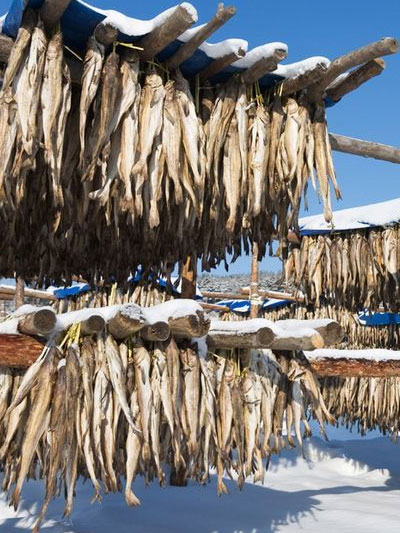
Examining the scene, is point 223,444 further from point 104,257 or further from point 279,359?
point 104,257

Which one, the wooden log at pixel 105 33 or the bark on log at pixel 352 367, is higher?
the wooden log at pixel 105 33

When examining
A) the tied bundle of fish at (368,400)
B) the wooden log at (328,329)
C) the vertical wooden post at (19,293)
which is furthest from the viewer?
the vertical wooden post at (19,293)

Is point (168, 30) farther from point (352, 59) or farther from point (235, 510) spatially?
point (235, 510)

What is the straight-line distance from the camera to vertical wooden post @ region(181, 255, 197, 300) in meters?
5.39

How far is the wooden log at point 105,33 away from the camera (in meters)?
3.02

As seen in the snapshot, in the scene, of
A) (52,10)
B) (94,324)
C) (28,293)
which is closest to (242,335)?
(94,324)

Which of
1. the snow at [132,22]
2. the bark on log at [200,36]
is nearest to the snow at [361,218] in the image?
the bark on log at [200,36]

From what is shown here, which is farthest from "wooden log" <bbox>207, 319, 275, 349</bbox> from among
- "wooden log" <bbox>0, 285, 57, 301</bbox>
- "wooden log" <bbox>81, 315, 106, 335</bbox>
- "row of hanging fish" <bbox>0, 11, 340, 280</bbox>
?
"wooden log" <bbox>0, 285, 57, 301</bbox>

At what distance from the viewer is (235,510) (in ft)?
20.1

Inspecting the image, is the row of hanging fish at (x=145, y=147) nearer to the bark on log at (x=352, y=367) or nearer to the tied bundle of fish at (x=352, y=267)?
the bark on log at (x=352, y=367)

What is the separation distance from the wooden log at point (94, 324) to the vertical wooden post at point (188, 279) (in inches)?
92.0

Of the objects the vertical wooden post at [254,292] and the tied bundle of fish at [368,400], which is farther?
the vertical wooden post at [254,292]

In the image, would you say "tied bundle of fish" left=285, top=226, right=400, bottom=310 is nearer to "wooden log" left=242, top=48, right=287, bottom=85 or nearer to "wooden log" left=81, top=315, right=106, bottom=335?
"wooden log" left=242, top=48, right=287, bottom=85

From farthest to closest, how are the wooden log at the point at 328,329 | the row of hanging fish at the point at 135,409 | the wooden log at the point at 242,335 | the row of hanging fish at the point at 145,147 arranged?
the wooden log at the point at 328,329 → the wooden log at the point at 242,335 → the row of hanging fish at the point at 145,147 → the row of hanging fish at the point at 135,409
